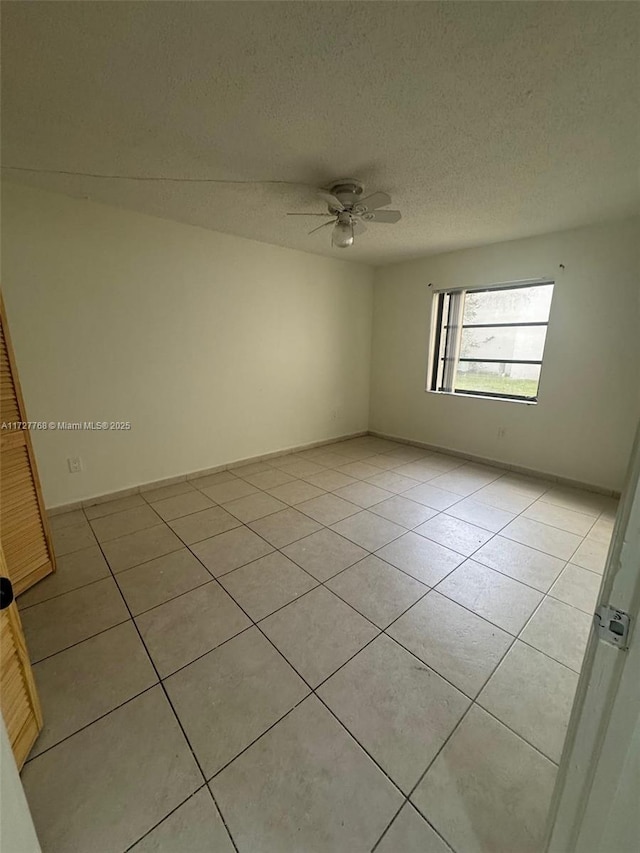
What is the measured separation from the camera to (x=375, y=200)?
2.06 meters

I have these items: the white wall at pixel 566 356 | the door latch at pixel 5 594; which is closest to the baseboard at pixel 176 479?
the white wall at pixel 566 356

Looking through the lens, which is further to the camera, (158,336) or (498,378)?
(498,378)

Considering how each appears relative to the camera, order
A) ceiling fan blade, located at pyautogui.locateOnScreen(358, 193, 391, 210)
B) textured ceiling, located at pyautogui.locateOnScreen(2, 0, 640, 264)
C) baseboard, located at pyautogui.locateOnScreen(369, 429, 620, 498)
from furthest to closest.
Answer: baseboard, located at pyautogui.locateOnScreen(369, 429, 620, 498)
ceiling fan blade, located at pyautogui.locateOnScreen(358, 193, 391, 210)
textured ceiling, located at pyautogui.locateOnScreen(2, 0, 640, 264)

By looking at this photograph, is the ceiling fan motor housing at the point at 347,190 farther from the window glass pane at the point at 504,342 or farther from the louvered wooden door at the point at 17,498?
the window glass pane at the point at 504,342

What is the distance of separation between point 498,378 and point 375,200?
2.50 m

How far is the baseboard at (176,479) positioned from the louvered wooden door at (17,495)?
2.84 feet

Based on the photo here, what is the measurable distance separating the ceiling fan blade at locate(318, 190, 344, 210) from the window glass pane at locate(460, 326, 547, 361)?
234 centimetres

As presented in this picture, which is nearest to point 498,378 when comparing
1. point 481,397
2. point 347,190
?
point 481,397

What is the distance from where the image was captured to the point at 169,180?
2.13m

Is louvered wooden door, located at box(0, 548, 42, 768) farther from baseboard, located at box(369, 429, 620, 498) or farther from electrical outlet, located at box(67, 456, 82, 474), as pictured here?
baseboard, located at box(369, 429, 620, 498)

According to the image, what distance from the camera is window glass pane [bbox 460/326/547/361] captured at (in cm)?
340

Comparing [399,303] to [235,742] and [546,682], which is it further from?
[235,742]

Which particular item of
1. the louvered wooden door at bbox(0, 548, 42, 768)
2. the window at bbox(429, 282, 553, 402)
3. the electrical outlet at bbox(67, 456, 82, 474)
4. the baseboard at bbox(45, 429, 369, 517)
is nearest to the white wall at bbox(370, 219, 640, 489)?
the window at bbox(429, 282, 553, 402)

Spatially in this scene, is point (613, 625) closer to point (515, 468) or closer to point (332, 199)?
point (332, 199)
